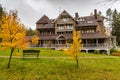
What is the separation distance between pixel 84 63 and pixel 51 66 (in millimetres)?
4965

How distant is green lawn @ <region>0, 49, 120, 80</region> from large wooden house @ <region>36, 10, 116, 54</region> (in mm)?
25155

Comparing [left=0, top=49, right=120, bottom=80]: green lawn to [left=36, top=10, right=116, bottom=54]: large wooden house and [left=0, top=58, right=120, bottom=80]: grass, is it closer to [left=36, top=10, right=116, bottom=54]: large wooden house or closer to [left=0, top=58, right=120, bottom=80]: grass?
[left=0, top=58, right=120, bottom=80]: grass

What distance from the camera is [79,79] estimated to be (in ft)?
78.2

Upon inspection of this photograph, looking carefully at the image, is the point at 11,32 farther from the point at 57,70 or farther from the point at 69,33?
the point at 69,33

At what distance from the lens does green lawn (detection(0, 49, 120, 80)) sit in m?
24.1

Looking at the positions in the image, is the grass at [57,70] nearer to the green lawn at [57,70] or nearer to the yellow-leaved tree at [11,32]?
the green lawn at [57,70]

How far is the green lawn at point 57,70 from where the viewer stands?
948 inches

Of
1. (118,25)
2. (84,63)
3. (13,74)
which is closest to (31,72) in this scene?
(13,74)

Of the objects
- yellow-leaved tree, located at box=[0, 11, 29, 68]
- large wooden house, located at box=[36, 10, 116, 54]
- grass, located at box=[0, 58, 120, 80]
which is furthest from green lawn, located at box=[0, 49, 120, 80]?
large wooden house, located at box=[36, 10, 116, 54]

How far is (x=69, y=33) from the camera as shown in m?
63.2

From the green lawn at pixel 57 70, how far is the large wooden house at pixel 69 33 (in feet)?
82.5

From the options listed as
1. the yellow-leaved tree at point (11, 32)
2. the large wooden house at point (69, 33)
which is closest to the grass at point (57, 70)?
the yellow-leaved tree at point (11, 32)

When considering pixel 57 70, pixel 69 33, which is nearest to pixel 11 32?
pixel 57 70

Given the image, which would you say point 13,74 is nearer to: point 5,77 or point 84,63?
point 5,77
